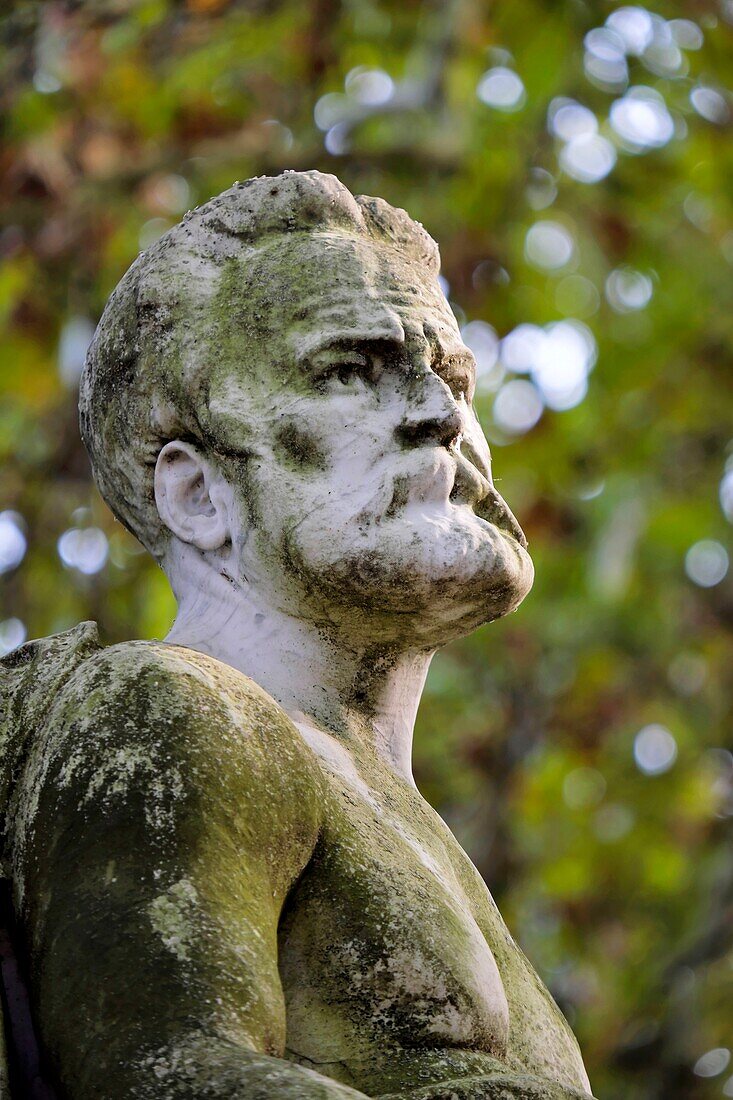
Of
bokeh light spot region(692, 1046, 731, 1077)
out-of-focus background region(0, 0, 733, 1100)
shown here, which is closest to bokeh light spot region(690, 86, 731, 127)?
out-of-focus background region(0, 0, 733, 1100)

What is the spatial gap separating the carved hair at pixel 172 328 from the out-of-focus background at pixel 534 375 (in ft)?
14.3

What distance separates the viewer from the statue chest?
339 cm

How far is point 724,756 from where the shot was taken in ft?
41.3

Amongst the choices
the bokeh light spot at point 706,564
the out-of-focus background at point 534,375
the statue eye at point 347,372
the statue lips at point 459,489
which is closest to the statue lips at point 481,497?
the statue lips at point 459,489

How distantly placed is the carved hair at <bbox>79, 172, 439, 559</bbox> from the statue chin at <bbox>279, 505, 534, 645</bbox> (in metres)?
0.37

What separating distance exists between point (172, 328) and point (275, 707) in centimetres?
88

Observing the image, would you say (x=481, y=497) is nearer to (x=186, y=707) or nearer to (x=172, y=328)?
(x=172, y=328)

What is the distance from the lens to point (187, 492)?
13.4 ft

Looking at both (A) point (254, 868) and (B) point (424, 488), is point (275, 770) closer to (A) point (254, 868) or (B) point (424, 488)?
(A) point (254, 868)

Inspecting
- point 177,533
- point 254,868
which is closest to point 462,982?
point 254,868

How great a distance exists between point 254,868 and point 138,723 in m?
0.28

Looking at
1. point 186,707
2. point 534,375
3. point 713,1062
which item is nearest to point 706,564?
point 534,375

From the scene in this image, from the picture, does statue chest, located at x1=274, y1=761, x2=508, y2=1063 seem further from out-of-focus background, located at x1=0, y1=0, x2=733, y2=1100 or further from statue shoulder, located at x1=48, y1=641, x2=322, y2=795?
out-of-focus background, located at x1=0, y1=0, x2=733, y2=1100

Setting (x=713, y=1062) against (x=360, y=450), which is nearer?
(x=360, y=450)
